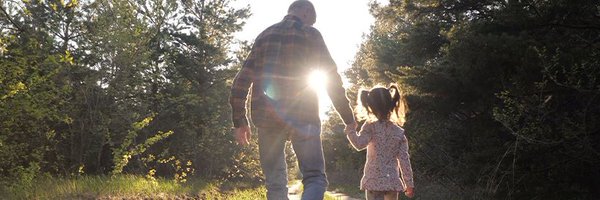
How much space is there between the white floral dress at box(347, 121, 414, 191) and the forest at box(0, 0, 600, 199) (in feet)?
6.90

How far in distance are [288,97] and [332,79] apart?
0.42m

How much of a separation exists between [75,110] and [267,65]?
31.6 ft

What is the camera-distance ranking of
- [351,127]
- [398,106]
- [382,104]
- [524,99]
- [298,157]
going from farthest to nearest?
1. [524,99]
2. [398,106]
3. [382,104]
4. [351,127]
5. [298,157]

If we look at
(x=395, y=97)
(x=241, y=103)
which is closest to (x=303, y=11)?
(x=241, y=103)

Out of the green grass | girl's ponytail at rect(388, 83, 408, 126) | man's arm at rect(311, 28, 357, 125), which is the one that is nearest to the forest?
the green grass

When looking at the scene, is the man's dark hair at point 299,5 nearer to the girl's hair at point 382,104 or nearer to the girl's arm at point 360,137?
the girl's hair at point 382,104

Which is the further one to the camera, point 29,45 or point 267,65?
point 29,45

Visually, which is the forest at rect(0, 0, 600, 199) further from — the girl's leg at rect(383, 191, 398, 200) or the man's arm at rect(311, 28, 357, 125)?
the man's arm at rect(311, 28, 357, 125)

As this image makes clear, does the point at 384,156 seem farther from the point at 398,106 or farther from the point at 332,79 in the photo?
the point at 332,79

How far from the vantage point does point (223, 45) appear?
23484 millimetres

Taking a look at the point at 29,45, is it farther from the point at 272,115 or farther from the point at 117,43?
the point at 272,115

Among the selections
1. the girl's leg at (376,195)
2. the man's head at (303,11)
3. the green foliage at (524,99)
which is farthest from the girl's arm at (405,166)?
the green foliage at (524,99)

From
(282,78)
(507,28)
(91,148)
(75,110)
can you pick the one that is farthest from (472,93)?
(91,148)

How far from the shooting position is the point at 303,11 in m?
4.11
